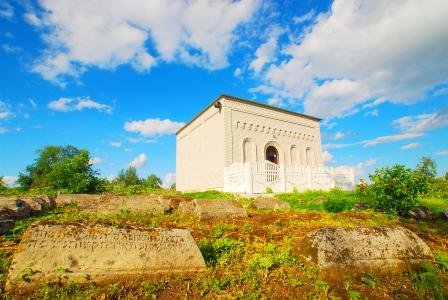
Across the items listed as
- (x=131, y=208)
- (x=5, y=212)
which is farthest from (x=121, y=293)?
(x=131, y=208)

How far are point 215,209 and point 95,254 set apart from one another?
352cm

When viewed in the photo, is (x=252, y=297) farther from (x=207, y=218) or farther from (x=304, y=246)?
(x=207, y=218)

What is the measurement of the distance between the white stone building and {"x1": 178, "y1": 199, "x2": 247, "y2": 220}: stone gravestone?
917 centimetres

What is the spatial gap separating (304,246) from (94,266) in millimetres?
2476

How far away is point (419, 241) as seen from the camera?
154 inches

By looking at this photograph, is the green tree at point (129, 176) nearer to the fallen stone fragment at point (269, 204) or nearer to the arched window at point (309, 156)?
the arched window at point (309, 156)

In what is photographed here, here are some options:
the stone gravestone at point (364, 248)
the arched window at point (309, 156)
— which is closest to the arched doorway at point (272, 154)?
the arched window at point (309, 156)

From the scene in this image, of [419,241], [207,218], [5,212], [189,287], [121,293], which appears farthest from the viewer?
[207,218]

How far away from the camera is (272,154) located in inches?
972

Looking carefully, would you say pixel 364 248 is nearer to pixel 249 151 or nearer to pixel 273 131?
pixel 249 151

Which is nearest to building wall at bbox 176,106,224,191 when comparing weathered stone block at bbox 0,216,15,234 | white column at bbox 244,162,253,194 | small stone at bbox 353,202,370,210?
white column at bbox 244,162,253,194

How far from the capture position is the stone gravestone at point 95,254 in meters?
2.52

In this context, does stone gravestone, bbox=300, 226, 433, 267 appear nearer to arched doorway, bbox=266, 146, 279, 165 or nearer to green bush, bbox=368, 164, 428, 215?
green bush, bbox=368, 164, 428, 215

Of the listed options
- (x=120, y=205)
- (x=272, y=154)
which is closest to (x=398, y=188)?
(x=120, y=205)
